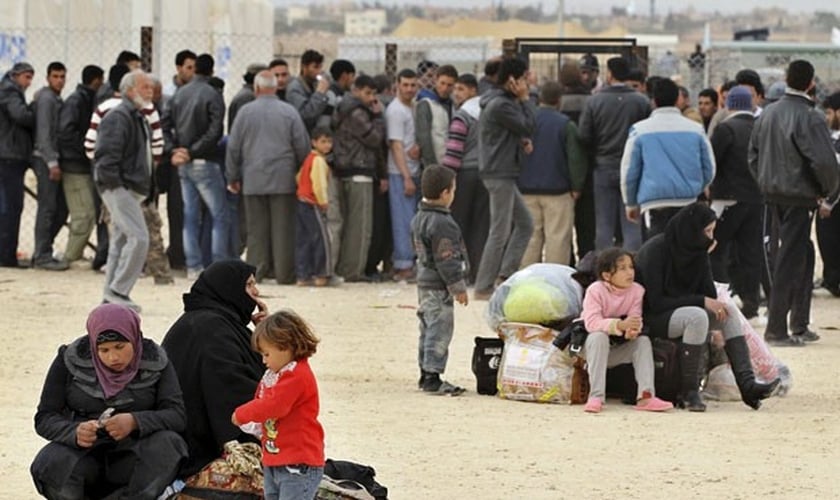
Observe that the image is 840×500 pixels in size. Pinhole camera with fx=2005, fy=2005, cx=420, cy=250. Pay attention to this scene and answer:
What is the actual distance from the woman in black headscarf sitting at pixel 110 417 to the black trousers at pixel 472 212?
10.3m

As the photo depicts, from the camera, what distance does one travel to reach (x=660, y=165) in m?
14.4

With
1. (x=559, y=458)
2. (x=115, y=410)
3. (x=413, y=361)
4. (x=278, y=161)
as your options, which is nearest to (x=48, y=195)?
(x=278, y=161)

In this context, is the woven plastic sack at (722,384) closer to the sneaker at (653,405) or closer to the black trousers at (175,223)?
the sneaker at (653,405)

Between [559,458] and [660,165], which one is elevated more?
[660,165]

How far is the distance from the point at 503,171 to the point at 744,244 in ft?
8.14

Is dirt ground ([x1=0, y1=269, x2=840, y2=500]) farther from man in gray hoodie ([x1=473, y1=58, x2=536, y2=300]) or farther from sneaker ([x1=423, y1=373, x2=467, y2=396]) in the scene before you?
man in gray hoodie ([x1=473, y1=58, x2=536, y2=300])

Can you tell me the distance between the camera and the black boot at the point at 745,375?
11.1 meters


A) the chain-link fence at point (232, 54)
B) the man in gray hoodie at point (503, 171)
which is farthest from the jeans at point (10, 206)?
the man in gray hoodie at point (503, 171)

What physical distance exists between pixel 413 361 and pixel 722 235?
308 cm

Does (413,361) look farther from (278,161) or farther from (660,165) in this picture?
(278,161)

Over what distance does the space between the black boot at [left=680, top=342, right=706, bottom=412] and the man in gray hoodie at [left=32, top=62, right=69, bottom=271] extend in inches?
324

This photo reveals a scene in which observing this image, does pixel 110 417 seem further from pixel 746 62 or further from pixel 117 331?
pixel 746 62

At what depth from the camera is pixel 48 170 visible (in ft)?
58.9

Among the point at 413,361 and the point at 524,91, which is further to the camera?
the point at 524,91
